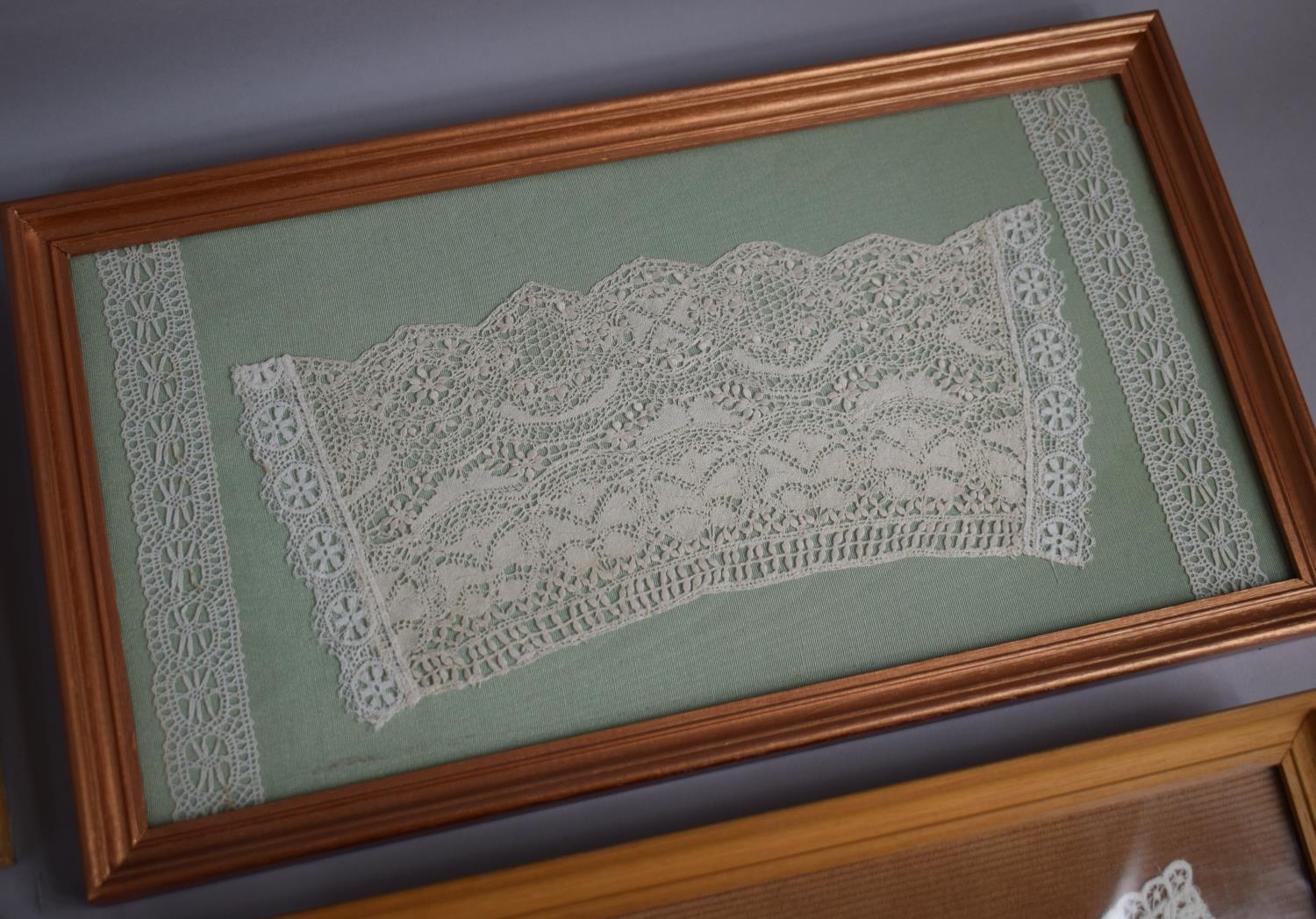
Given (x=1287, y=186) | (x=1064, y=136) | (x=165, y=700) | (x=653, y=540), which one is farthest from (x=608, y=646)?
(x=1287, y=186)

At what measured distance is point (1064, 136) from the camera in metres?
1.08

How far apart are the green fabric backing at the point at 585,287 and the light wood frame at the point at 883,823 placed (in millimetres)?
116

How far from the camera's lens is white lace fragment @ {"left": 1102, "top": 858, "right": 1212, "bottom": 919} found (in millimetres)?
907

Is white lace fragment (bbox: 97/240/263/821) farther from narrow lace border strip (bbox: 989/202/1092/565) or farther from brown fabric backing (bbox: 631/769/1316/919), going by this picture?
narrow lace border strip (bbox: 989/202/1092/565)

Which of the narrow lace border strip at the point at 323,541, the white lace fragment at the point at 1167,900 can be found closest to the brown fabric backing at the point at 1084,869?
the white lace fragment at the point at 1167,900

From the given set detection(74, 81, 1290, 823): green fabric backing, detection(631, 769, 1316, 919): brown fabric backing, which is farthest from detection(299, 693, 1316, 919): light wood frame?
detection(74, 81, 1290, 823): green fabric backing

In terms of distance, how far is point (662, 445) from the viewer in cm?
98

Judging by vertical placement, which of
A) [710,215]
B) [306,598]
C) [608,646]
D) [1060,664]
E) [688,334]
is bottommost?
[1060,664]

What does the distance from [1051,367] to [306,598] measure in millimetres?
769

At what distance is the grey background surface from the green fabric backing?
9cm

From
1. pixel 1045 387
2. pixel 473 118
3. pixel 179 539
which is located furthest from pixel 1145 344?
pixel 179 539

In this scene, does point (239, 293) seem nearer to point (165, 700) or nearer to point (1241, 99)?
point (165, 700)

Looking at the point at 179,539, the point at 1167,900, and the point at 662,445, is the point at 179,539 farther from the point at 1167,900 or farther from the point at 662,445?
the point at 1167,900

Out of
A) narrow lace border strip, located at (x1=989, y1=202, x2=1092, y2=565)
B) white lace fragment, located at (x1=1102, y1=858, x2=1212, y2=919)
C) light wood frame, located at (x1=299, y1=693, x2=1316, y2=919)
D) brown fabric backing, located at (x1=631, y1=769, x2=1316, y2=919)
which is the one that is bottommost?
white lace fragment, located at (x1=1102, y1=858, x2=1212, y2=919)
